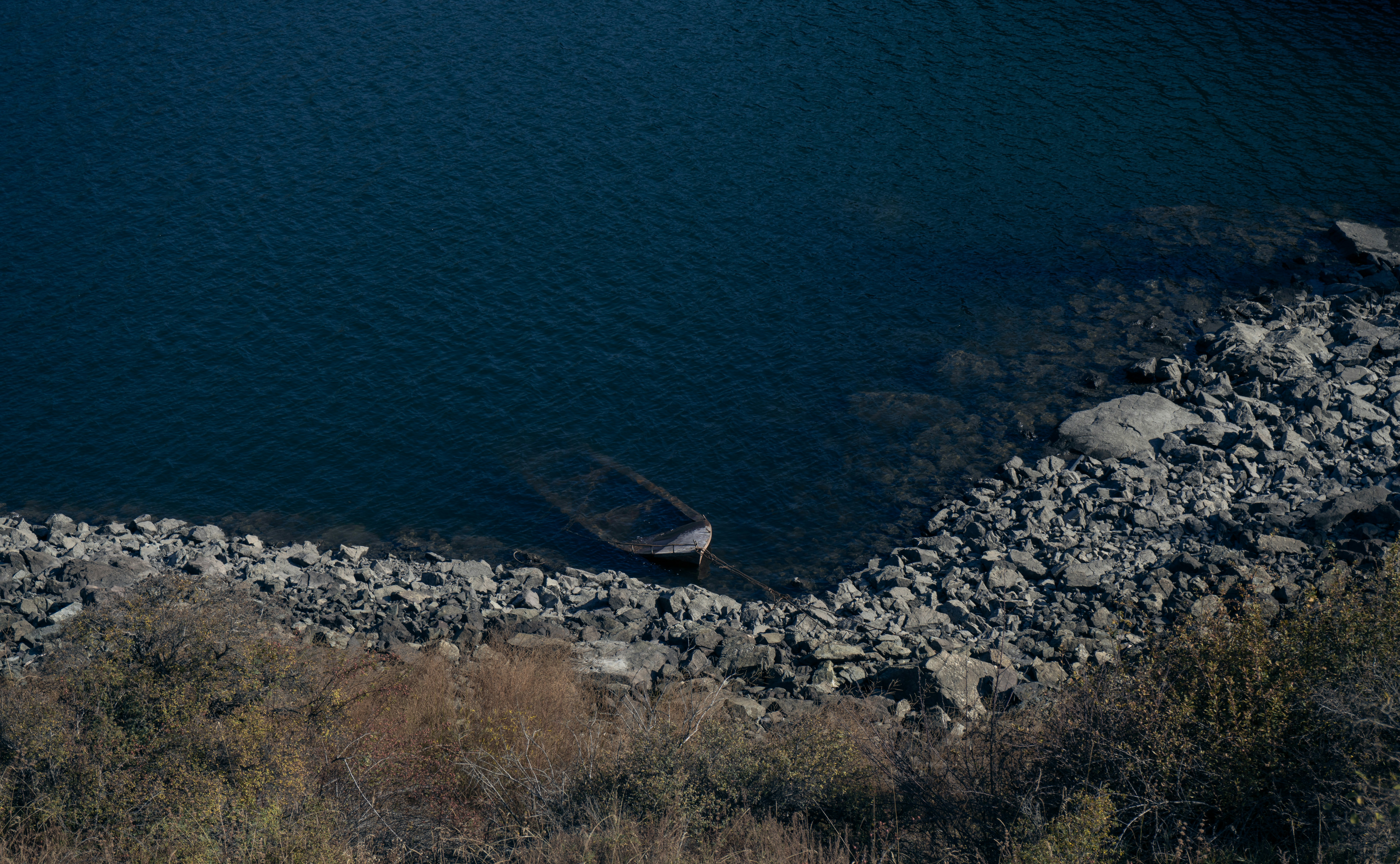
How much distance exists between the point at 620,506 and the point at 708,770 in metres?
17.8

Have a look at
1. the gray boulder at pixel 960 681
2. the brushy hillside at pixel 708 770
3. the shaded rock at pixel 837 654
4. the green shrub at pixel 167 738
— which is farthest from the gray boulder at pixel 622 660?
the green shrub at pixel 167 738

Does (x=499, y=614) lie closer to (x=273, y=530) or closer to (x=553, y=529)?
(x=553, y=529)

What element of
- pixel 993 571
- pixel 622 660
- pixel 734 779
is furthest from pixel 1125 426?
pixel 734 779

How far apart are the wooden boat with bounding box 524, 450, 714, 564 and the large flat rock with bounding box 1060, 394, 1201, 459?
11952 mm

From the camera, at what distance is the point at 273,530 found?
31.8 m

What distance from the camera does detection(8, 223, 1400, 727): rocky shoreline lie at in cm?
2042

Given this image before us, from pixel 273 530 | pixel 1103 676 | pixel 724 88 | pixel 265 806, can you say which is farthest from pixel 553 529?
pixel 724 88

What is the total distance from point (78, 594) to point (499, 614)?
10276mm

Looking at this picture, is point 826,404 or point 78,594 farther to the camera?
point 826,404

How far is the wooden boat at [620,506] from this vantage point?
95.0ft

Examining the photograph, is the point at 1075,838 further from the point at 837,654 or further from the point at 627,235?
the point at 627,235

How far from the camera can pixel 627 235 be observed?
147 feet

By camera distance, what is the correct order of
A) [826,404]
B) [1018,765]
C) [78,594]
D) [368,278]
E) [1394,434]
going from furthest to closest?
[368,278] → [826,404] → [1394,434] → [78,594] → [1018,765]

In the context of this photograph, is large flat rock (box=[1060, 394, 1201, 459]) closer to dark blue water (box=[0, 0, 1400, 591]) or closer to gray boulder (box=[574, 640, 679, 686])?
dark blue water (box=[0, 0, 1400, 591])
